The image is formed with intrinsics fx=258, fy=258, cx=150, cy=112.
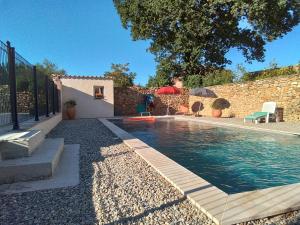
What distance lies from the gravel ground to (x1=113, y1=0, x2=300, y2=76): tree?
16935 mm

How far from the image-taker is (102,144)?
6973 millimetres

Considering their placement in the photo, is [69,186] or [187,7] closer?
[69,186]

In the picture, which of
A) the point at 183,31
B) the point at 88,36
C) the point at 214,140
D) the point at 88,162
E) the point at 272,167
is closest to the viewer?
the point at 88,162

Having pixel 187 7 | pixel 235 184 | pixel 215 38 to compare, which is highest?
pixel 187 7

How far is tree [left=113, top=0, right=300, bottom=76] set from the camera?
739 inches

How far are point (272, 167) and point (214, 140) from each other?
333cm

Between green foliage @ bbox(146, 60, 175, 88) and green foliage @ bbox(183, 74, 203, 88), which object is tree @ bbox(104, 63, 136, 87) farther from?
green foliage @ bbox(183, 74, 203, 88)

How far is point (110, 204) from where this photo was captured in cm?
303

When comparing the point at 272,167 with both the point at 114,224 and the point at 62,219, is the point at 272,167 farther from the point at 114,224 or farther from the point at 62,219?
the point at 62,219

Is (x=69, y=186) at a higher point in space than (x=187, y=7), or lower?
lower

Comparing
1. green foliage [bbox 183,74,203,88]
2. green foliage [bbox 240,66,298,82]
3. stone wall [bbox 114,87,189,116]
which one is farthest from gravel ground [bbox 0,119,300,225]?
green foliage [bbox 183,74,203,88]

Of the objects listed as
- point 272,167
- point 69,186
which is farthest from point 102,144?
point 272,167

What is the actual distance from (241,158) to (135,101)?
15053 millimetres

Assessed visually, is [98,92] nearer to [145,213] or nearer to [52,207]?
[52,207]
